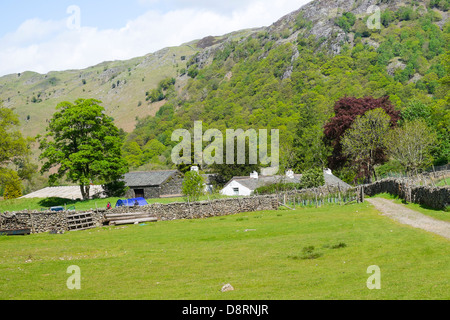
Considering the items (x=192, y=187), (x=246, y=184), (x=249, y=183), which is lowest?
(x=246, y=184)

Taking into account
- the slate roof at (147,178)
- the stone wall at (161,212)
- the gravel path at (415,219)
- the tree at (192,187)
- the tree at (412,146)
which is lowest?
the slate roof at (147,178)

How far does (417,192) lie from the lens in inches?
1382

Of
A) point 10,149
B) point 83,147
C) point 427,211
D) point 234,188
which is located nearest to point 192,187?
point 83,147

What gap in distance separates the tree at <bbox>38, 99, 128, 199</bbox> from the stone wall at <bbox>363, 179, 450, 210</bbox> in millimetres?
37435

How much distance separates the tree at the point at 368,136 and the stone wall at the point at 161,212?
20.2m

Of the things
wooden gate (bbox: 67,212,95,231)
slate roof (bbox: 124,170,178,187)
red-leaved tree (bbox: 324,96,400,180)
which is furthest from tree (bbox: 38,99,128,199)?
red-leaved tree (bbox: 324,96,400,180)

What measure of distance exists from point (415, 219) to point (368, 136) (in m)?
38.3

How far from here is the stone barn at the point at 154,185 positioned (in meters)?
77.5

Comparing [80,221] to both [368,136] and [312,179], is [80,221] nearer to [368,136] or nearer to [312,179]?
[312,179]

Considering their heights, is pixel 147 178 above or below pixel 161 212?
below

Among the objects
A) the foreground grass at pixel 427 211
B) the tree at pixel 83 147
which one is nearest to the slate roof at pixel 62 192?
the tree at pixel 83 147

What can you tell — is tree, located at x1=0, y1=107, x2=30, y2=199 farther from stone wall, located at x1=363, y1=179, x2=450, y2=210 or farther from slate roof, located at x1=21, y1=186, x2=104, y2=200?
stone wall, located at x1=363, y1=179, x2=450, y2=210

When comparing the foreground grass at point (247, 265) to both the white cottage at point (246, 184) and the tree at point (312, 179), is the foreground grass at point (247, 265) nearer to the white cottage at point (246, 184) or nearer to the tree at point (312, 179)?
the tree at point (312, 179)
